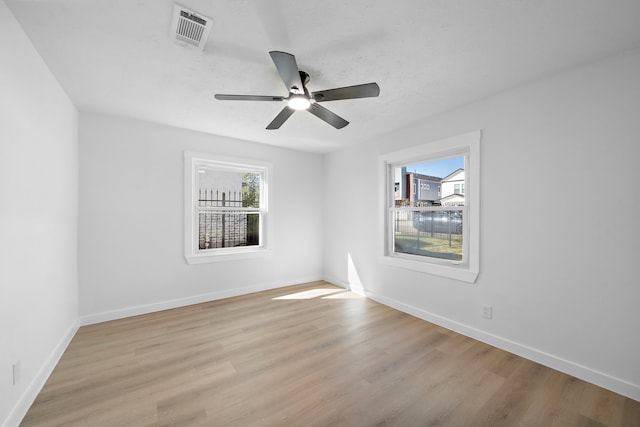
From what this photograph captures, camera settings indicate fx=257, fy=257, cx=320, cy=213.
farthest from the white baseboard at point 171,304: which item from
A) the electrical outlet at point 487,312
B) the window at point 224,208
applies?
the electrical outlet at point 487,312

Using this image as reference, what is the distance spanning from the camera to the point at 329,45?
5.90 feet

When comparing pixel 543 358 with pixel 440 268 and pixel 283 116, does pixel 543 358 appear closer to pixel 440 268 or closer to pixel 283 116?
pixel 440 268

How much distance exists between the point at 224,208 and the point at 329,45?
2.93 metres

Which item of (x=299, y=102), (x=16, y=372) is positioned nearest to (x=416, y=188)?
(x=299, y=102)

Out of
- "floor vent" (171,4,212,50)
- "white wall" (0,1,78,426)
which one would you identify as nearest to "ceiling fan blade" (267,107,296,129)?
"floor vent" (171,4,212,50)

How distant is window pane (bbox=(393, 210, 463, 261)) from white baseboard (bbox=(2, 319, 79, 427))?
3.71 meters

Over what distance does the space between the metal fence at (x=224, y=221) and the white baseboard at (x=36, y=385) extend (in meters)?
1.77

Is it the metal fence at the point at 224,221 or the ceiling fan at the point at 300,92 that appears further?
the metal fence at the point at 224,221

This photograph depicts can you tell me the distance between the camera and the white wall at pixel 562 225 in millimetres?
1856

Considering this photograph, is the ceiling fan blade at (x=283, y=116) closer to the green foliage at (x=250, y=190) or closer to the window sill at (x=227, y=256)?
the green foliage at (x=250, y=190)

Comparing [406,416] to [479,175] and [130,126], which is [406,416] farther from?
[130,126]

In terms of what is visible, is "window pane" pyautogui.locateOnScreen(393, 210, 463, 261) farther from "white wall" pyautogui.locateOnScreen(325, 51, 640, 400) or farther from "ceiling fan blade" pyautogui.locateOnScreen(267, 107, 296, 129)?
"ceiling fan blade" pyautogui.locateOnScreen(267, 107, 296, 129)

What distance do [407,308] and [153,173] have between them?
147 inches

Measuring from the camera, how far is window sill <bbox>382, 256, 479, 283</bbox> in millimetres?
2719
